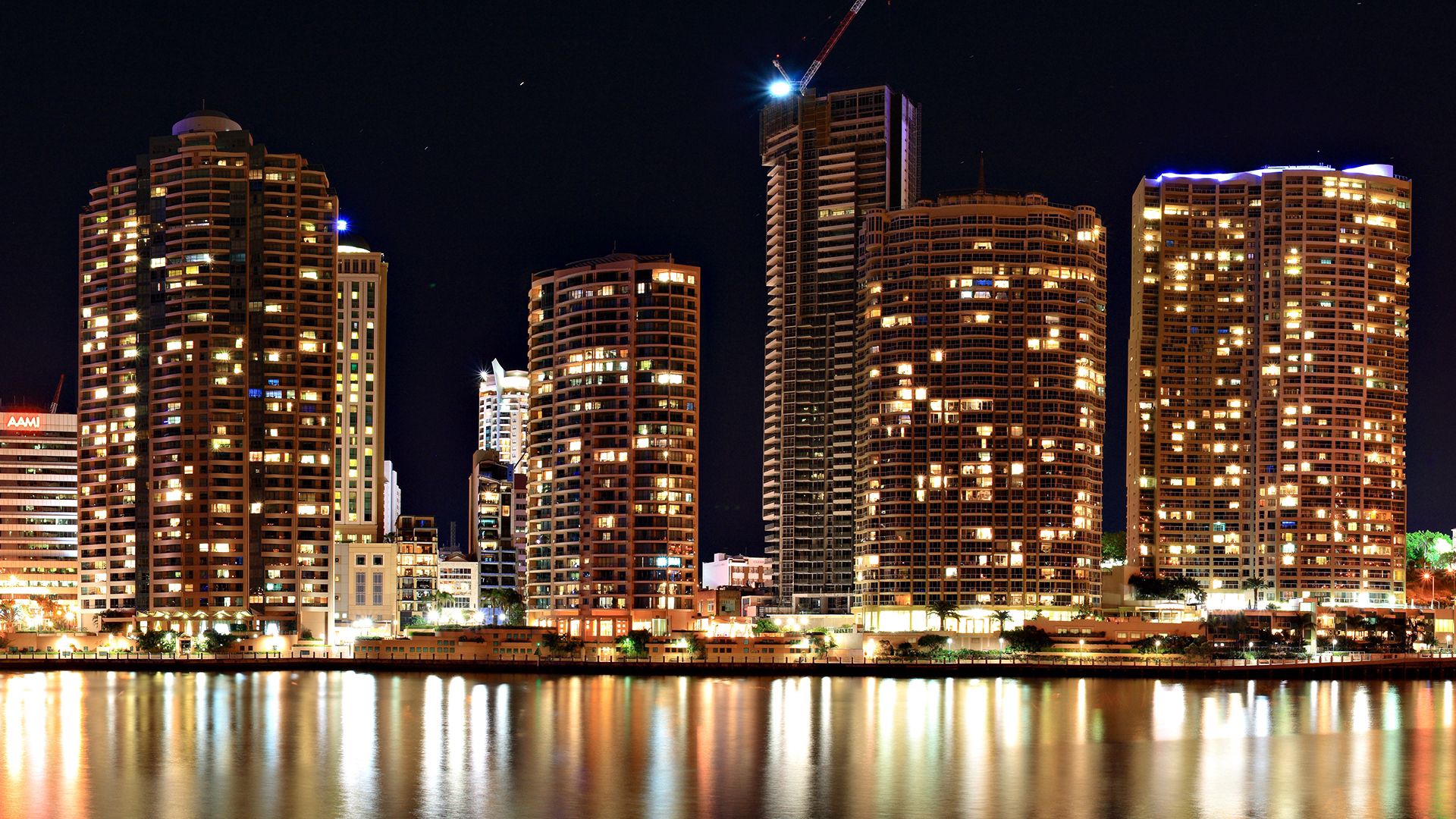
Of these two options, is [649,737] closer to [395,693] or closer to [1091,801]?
[1091,801]

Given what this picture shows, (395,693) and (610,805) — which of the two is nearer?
(610,805)

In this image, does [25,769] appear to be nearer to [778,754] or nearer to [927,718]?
[778,754]

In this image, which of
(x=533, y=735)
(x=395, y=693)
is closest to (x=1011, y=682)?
(x=395, y=693)

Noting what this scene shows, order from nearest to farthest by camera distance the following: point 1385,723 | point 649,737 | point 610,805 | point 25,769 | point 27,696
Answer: point 610,805 < point 25,769 < point 649,737 < point 1385,723 < point 27,696

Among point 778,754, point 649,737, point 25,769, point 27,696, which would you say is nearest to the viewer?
point 25,769

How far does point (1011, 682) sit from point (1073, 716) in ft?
147

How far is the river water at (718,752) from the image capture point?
104312 mm

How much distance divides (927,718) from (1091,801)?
4583 centimetres

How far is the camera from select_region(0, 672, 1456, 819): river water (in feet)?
342

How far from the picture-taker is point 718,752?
126 metres

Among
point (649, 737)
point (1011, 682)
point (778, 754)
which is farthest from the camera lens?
point (1011, 682)

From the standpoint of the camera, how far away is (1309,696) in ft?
591

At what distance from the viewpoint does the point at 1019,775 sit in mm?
115625

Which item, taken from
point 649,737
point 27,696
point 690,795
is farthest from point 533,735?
point 27,696
